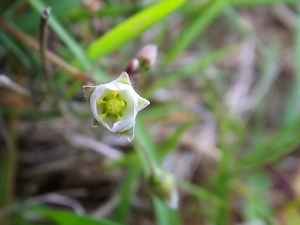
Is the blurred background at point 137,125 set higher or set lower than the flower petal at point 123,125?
higher

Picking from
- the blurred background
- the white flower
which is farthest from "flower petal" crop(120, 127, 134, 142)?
the blurred background

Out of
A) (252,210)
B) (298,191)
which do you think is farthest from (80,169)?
(298,191)

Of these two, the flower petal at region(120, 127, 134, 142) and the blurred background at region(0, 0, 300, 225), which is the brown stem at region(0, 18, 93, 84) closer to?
the blurred background at region(0, 0, 300, 225)

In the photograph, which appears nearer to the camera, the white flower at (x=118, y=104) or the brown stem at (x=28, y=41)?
the white flower at (x=118, y=104)

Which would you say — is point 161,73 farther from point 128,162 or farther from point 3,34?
point 3,34

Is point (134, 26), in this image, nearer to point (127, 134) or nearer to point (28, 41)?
point (28, 41)

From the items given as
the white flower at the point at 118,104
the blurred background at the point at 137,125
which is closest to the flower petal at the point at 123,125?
the white flower at the point at 118,104

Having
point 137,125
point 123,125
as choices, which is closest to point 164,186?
point 137,125

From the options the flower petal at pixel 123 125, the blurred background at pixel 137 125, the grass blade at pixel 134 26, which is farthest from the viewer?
the blurred background at pixel 137 125

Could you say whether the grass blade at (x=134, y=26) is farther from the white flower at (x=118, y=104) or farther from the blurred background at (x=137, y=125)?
the white flower at (x=118, y=104)
